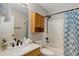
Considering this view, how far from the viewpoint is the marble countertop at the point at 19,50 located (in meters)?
1.37

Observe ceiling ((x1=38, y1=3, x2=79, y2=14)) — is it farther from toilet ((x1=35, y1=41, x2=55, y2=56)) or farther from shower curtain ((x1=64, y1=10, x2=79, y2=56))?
toilet ((x1=35, y1=41, x2=55, y2=56))

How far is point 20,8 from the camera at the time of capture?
1530mm

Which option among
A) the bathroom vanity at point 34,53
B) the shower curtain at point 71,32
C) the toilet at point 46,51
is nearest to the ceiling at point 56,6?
the shower curtain at point 71,32

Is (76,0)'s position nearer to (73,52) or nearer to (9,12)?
(73,52)

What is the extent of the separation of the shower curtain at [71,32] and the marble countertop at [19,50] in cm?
43

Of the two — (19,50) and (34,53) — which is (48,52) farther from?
(19,50)

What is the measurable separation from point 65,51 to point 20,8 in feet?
2.98

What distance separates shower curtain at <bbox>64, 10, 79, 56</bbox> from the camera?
147 centimetres

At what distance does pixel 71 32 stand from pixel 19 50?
79cm

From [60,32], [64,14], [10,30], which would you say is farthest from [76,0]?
[10,30]

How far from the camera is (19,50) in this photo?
143 centimetres

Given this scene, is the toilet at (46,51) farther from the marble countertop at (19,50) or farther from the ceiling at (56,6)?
the ceiling at (56,6)

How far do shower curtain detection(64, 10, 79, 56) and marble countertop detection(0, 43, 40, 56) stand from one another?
43 centimetres

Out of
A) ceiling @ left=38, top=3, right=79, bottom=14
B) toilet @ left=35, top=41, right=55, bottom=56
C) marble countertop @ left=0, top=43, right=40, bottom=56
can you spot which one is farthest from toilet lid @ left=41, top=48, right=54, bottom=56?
ceiling @ left=38, top=3, right=79, bottom=14
